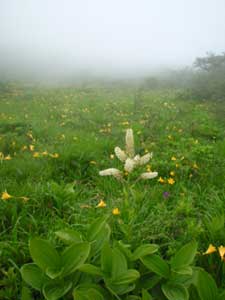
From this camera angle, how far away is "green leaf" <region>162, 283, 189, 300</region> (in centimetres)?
130

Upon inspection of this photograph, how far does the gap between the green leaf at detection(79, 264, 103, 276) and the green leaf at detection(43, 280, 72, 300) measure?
4.7 inches

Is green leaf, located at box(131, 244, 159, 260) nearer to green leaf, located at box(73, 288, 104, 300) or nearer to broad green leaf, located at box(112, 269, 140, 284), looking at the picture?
broad green leaf, located at box(112, 269, 140, 284)

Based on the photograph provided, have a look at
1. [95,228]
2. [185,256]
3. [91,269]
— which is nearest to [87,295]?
[91,269]

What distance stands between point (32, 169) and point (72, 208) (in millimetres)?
1165

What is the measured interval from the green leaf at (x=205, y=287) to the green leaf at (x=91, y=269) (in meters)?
0.51

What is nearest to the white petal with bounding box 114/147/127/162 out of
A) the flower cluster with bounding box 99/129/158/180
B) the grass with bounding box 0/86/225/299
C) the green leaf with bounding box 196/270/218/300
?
the flower cluster with bounding box 99/129/158/180

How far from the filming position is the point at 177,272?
1.36 metres

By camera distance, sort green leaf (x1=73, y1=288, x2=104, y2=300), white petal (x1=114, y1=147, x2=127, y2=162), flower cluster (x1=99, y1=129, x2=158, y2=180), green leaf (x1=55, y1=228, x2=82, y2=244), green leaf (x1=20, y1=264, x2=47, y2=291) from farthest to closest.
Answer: white petal (x1=114, y1=147, x2=127, y2=162), flower cluster (x1=99, y1=129, x2=158, y2=180), green leaf (x1=55, y1=228, x2=82, y2=244), green leaf (x1=20, y1=264, x2=47, y2=291), green leaf (x1=73, y1=288, x2=104, y2=300)

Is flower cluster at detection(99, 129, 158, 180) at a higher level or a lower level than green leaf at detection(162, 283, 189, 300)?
higher

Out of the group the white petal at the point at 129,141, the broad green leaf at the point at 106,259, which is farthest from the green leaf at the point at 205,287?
the white petal at the point at 129,141

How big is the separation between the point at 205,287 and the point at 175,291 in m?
0.15

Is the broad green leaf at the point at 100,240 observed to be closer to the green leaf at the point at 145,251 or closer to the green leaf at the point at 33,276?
the green leaf at the point at 145,251

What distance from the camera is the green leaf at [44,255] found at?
1399 millimetres

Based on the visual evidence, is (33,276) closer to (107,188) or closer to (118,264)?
(118,264)
